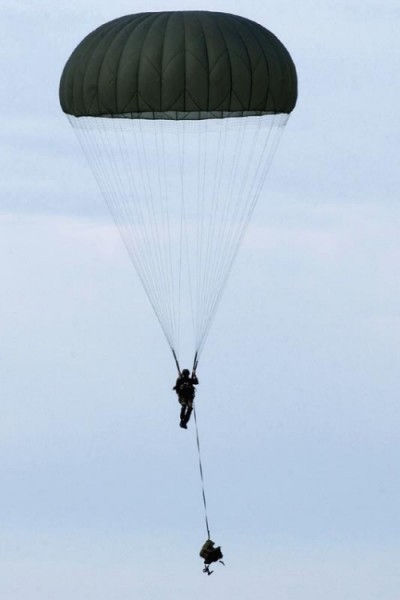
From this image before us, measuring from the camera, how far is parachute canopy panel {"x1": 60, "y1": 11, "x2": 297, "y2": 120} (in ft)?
196

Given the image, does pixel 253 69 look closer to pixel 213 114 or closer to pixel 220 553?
pixel 213 114

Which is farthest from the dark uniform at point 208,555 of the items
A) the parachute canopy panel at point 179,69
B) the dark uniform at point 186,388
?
the parachute canopy panel at point 179,69

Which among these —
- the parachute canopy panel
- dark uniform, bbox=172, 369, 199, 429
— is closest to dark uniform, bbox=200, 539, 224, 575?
dark uniform, bbox=172, 369, 199, 429

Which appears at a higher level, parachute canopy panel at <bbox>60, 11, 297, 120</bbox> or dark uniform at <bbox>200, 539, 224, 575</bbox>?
parachute canopy panel at <bbox>60, 11, 297, 120</bbox>

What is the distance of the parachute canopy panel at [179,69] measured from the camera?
59594 millimetres

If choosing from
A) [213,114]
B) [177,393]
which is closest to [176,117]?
[213,114]

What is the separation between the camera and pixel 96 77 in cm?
6025

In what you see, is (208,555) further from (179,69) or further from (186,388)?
(179,69)

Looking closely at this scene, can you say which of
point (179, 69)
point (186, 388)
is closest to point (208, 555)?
point (186, 388)

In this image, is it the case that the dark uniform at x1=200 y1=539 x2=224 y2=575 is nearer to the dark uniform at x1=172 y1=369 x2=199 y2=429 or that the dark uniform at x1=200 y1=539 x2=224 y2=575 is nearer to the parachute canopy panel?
the dark uniform at x1=172 y1=369 x2=199 y2=429

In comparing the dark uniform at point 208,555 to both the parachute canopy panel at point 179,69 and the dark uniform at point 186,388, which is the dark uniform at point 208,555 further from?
the parachute canopy panel at point 179,69

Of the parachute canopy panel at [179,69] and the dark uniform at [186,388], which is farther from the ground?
the parachute canopy panel at [179,69]

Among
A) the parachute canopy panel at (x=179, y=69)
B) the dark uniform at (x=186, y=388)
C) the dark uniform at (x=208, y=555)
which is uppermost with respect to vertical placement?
the parachute canopy panel at (x=179, y=69)

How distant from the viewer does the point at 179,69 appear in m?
59.5
